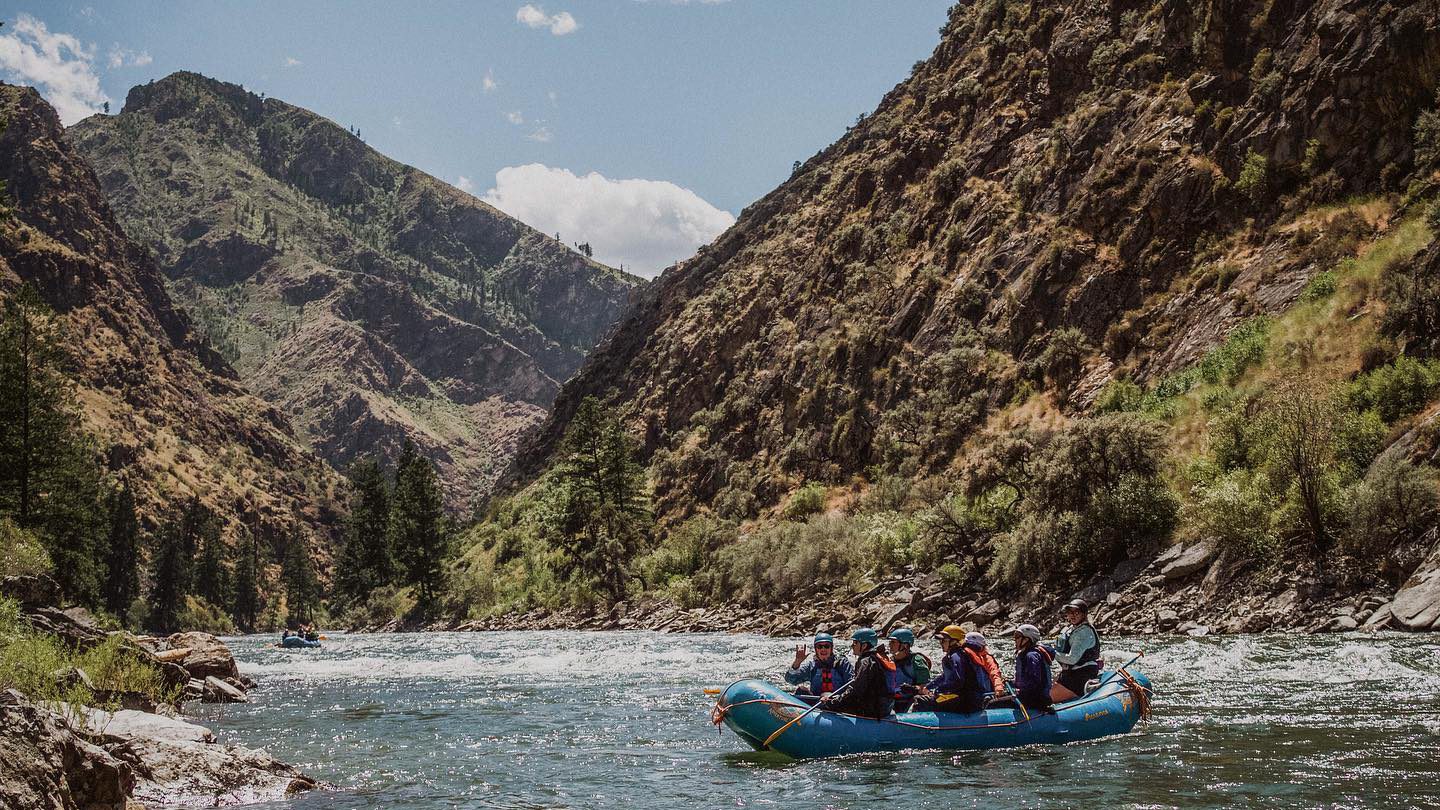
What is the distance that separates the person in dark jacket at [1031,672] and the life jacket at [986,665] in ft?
0.92

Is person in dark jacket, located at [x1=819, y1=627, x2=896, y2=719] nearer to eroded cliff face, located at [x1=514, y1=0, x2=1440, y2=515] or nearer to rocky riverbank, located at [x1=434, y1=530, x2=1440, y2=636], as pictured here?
rocky riverbank, located at [x1=434, y1=530, x2=1440, y2=636]

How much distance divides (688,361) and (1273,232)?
51.7 meters

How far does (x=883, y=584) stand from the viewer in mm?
37688

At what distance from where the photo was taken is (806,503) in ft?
182

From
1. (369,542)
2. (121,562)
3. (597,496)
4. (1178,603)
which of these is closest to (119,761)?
(1178,603)

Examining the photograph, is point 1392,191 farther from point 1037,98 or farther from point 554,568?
point 554,568

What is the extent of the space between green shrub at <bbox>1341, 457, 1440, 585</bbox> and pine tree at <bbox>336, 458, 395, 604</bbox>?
71.8m

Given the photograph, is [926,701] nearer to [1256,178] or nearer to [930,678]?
[930,678]

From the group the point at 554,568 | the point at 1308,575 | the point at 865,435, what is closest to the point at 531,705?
the point at 1308,575

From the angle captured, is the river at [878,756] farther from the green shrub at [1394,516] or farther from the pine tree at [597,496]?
the pine tree at [597,496]

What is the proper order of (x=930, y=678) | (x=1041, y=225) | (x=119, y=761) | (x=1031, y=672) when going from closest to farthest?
(x=119, y=761), (x=1031, y=672), (x=930, y=678), (x=1041, y=225)

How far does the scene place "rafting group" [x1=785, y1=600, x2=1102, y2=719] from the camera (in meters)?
A: 14.2

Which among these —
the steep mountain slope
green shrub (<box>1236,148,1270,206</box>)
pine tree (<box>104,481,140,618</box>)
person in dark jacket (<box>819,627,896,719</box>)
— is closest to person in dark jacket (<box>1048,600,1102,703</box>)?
person in dark jacket (<box>819,627,896,719</box>)

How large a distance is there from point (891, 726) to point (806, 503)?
4153 cm
